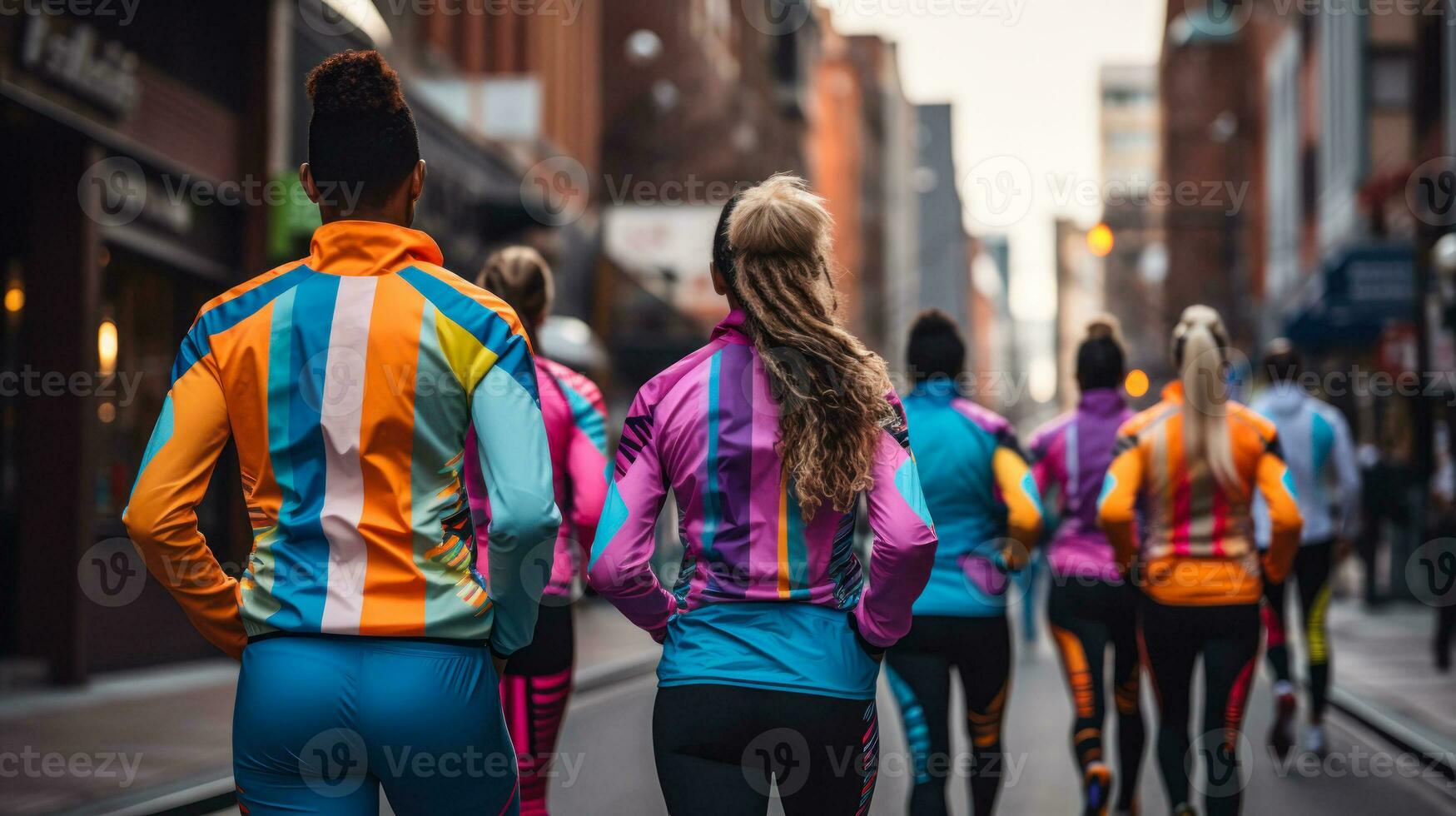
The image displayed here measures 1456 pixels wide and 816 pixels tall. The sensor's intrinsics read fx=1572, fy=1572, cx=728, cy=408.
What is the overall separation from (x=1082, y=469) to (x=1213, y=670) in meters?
1.14

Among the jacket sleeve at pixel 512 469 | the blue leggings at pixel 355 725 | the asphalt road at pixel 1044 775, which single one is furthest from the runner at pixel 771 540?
the asphalt road at pixel 1044 775

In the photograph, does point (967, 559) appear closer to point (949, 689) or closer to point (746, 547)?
point (949, 689)

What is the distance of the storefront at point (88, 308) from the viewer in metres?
11.0

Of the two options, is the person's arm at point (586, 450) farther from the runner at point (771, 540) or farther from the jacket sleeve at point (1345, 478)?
the jacket sleeve at point (1345, 478)

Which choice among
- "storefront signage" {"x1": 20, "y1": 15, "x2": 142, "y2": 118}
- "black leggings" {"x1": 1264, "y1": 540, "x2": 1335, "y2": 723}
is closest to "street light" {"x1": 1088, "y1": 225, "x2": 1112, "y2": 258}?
"black leggings" {"x1": 1264, "y1": 540, "x2": 1335, "y2": 723}

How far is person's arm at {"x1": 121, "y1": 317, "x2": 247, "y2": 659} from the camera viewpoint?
2773 millimetres

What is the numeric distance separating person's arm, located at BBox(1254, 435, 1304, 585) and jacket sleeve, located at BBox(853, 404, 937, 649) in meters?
2.90

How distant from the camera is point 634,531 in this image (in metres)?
3.11

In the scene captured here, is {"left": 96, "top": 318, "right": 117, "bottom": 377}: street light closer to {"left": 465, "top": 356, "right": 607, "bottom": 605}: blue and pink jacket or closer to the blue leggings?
{"left": 465, "top": 356, "right": 607, "bottom": 605}: blue and pink jacket

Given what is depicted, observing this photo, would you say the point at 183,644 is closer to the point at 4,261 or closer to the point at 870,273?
the point at 4,261

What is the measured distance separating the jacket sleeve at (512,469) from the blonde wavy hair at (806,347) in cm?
52

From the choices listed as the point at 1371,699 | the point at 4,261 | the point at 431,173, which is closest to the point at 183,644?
the point at 4,261

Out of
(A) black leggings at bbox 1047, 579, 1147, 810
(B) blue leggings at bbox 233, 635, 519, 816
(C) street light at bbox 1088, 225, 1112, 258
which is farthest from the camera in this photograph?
(C) street light at bbox 1088, 225, 1112, 258

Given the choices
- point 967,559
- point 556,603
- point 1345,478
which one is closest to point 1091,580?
point 967,559
